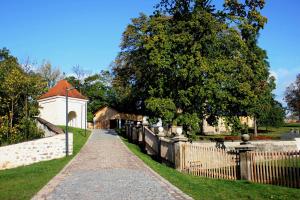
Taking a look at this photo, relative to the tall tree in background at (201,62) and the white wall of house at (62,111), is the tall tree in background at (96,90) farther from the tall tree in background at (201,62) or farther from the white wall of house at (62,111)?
the tall tree in background at (201,62)

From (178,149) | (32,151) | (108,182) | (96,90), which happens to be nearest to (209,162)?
(178,149)

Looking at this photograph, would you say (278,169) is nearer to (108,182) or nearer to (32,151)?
(108,182)

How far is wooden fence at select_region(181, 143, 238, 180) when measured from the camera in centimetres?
1545

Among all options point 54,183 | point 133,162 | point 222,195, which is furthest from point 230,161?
point 54,183

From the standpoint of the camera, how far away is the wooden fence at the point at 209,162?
15453 mm

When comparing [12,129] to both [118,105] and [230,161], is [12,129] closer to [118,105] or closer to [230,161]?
[230,161]

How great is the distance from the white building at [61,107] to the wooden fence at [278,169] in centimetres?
3755

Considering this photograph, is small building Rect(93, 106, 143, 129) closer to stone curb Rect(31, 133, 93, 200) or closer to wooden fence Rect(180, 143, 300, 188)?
wooden fence Rect(180, 143, 300, 188)

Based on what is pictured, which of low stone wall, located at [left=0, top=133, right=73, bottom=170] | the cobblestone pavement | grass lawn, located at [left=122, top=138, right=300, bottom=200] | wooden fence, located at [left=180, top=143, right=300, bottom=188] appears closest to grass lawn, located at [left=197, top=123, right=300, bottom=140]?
low stone wall, located at [left=0, top=133, right=73, bottom=170]

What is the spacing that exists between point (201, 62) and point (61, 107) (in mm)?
28071

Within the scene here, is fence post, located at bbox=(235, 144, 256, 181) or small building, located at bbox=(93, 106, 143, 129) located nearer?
fence post, located at bbox=(235, 144, 256, 181)

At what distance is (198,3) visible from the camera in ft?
99.3

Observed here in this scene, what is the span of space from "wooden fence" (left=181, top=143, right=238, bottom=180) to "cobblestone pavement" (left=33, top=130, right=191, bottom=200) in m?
1.96

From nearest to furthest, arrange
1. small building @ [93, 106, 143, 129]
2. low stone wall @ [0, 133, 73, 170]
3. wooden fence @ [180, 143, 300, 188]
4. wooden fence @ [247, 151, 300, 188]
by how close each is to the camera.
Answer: wooden fence @ [247, 151, 300, 188], wooden fence @ [180, 143, 300, 188], low stone wall @ [0, 133, 73, 170], small building @ [93, 106, 143, 129]
